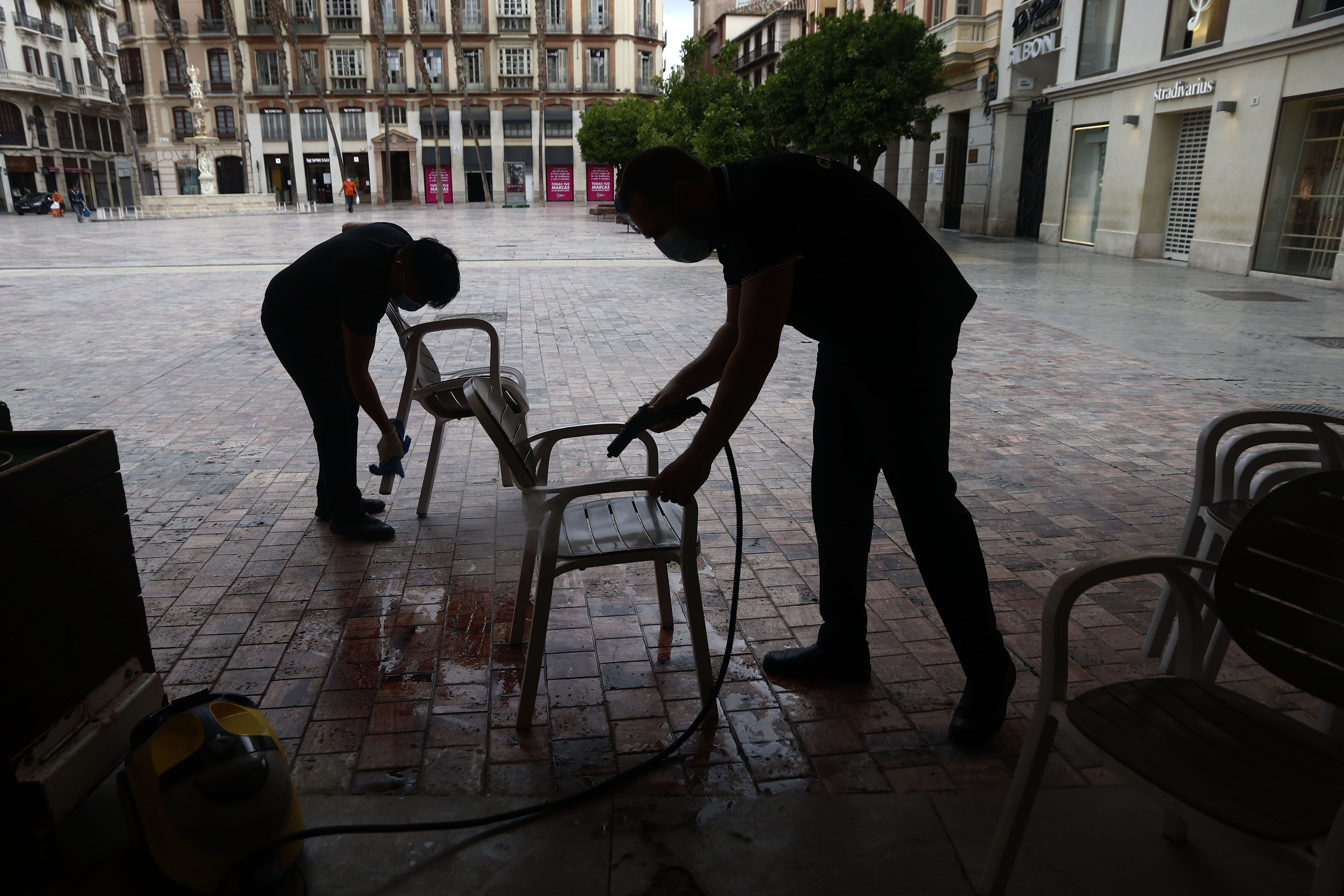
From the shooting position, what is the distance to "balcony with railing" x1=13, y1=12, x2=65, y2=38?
2028 inches

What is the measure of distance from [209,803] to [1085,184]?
23.6 meters

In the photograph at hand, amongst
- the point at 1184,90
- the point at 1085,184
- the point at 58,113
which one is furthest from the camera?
the point at 58,113

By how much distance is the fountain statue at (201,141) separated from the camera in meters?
39.6

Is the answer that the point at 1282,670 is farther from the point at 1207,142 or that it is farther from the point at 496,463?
the point at 1207,142

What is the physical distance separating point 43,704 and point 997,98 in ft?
87.5

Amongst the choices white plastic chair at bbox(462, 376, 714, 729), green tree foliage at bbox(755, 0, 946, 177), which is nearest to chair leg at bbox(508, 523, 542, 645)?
white plastic chair at bbox(462, 376, 714, 729)

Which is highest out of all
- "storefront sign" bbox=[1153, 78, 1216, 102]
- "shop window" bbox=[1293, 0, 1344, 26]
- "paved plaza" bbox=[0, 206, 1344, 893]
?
"shop window" bbox=[1293, 0, 1344, 26]

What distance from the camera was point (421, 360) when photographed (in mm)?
4453

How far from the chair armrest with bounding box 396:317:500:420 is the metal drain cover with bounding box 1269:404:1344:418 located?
116 inches

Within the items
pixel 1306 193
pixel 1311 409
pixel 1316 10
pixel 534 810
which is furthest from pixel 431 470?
pixel 1316 10

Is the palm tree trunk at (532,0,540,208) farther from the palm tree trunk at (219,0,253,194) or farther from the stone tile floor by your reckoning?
the stone tile floor

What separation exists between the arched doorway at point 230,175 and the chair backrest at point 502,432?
6189 cm

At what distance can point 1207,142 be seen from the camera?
17125mm

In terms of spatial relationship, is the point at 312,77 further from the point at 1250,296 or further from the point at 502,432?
the point at 502,432
